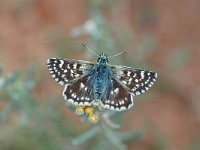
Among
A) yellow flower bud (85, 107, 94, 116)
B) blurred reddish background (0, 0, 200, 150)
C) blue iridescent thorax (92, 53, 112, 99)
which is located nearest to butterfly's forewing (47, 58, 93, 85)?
blue iridescent thorax (92, 53, 112, 99)

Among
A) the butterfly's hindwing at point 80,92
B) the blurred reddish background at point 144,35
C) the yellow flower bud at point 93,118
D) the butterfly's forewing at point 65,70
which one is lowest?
the yellow flower bud at point 93,118

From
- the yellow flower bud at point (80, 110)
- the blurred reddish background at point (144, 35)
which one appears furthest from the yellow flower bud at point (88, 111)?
the blurred reddish background at point (144, 35)

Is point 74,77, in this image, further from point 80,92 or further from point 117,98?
point 117,98

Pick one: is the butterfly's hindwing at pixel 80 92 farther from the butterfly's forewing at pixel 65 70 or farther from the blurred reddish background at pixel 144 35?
the blurred reddish background at pixel 144 35

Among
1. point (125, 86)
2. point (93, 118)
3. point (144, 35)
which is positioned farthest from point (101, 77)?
point (144, 35)

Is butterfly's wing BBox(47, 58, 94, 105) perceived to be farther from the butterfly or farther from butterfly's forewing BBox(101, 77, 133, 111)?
butterfly's forewing BBox(101, 77, 133, 111)
